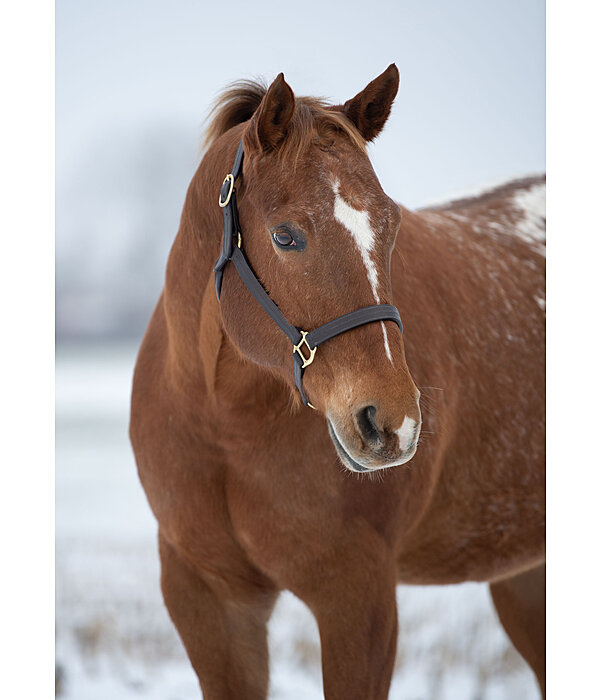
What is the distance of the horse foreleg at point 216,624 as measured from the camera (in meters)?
1.76

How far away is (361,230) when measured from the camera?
122 centimetres

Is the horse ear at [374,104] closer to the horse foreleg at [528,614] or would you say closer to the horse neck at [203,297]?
the horse neck at [203,297]

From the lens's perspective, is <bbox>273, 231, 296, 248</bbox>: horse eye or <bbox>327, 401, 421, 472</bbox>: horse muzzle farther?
<bbox>273, 231, 296, 248</bbox>: horse eye

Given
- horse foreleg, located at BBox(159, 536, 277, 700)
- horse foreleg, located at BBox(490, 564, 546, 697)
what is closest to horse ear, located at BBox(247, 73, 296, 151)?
horse foreleg, located at BBox(159, 536, 277, 700)

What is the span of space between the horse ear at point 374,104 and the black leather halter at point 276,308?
0.22m

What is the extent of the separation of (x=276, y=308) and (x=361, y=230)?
0.21 meters

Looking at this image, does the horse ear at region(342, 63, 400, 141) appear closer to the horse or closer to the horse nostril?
the horse

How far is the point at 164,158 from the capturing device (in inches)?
89.5

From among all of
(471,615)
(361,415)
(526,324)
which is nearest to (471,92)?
(526,324)

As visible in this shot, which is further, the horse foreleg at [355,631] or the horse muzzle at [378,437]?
the horse foreleg at [355,631]

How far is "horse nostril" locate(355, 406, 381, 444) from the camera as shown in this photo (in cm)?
117

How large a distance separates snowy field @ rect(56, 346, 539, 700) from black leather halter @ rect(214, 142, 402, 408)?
1004 mm

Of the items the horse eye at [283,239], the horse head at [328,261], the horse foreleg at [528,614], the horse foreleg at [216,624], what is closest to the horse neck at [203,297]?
the horse head at [328,261]

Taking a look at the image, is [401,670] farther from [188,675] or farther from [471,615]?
[188,675]
